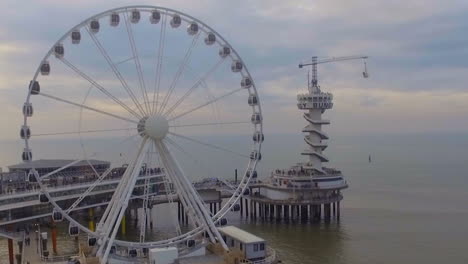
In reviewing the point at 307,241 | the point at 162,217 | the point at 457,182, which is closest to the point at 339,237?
the point at 307,241

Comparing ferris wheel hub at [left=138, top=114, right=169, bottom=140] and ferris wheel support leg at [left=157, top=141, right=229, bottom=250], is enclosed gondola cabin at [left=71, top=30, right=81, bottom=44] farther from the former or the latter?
ferris wheel support leg at [left=157, top=141, right=229, bottom=250]

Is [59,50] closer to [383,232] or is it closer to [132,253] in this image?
[132,253]

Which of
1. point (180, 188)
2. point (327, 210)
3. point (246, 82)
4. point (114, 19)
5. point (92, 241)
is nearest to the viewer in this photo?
point (92, 241)

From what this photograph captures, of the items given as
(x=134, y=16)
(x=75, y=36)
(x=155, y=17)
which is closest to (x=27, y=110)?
(x=75, y=36)

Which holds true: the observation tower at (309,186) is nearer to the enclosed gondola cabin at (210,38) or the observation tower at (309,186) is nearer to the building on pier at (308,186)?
the building on pier at (308,186)

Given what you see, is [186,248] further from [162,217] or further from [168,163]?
[162,217]

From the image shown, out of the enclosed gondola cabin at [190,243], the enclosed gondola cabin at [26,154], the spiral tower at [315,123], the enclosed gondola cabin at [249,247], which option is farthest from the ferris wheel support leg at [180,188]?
the spiral tower at [315,123]
